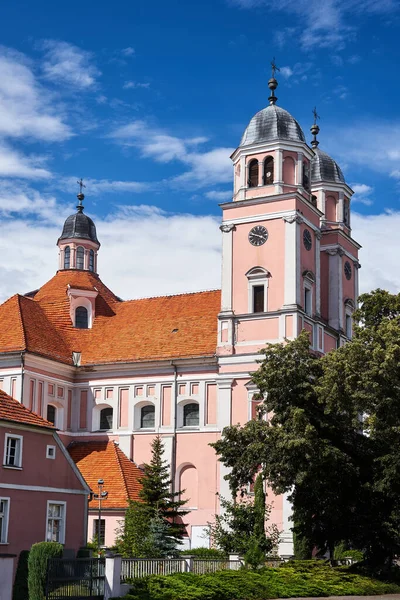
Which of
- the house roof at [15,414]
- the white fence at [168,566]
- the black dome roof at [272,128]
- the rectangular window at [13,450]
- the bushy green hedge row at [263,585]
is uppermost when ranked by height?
the black dome roof at [272,128]

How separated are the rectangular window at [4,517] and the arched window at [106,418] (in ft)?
75.3

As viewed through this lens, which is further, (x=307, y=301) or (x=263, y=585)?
(x=307, y=301)

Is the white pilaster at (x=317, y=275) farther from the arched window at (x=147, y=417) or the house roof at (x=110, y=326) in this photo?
the arched window at (x=147, y=417)

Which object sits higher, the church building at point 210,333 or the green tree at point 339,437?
the church building at point 210,333

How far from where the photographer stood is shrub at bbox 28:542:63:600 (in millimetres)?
24359

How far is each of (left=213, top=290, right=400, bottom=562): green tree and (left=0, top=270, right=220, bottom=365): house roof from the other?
13.3 m

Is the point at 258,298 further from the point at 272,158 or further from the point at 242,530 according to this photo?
the point at 242,530

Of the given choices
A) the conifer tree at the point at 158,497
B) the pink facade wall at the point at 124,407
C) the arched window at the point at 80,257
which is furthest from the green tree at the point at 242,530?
the arched window at the point at 80,257

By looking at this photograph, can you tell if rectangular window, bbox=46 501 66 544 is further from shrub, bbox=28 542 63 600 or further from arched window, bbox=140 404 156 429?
arched window, bbox=140 404 156 429

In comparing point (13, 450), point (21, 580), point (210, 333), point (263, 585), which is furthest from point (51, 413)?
point (21, 580)

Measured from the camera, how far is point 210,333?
50.1 metres

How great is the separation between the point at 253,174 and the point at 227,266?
17.4 ft

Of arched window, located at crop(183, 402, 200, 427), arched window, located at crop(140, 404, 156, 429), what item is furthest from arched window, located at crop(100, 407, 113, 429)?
arched window, located at crop(183, 402, 200, 427)

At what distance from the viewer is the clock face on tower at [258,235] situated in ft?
157
